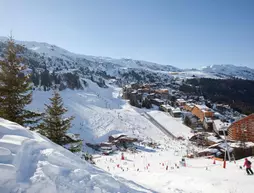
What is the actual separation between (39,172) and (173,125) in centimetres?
6245

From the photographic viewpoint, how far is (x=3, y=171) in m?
4.15

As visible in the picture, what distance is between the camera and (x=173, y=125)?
211ft

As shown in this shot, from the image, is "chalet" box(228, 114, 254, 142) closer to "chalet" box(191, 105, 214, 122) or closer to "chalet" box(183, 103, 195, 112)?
"chalet" box(191, 105, 214, 122)

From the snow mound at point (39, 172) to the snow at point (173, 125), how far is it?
169 feet

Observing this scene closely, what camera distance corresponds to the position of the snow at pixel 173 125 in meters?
56.5

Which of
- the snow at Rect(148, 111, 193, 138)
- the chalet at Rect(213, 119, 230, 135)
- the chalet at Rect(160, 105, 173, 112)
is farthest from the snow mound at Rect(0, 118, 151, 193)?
the chalet at Rect(160, 105, 173, 112)

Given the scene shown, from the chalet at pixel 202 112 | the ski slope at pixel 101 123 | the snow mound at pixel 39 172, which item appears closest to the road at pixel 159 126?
the ski slope at pixel 101 123

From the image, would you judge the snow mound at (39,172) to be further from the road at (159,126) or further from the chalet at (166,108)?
the chalet at (166,108)

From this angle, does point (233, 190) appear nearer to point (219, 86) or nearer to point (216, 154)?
point (216, 154)

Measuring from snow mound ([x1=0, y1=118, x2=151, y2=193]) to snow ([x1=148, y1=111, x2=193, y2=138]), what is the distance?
51.5 meters

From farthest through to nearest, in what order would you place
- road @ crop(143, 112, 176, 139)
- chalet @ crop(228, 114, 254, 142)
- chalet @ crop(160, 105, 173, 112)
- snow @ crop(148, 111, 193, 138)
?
chalet @ crop(160, 105, 173, 112), snow @ crop(148, 111, 193, 138), road @ crop(143, 112, 176, 139), chalet @ crop(228, 114, 254, 142)

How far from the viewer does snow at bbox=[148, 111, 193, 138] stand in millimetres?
56500

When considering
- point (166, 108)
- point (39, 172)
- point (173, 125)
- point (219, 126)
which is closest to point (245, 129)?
point (219, 126)

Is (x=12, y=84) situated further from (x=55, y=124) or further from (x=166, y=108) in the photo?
(x=166, y=108)
